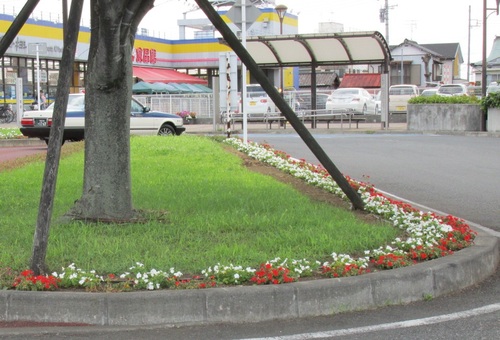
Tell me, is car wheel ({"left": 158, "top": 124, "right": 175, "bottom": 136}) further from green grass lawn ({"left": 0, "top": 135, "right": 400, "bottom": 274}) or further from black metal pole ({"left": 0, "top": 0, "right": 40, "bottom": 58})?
black metal pole ({"left": 0, "top": 0, "right": 40, "bottom": 58})

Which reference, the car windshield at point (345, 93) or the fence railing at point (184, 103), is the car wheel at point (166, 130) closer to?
the car windshield at point (345, 93)

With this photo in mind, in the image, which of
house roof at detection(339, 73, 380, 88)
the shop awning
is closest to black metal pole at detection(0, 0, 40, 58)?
the shop awning

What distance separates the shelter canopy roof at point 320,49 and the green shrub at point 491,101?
→ 4.02 meters

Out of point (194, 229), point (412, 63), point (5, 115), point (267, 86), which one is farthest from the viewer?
point (412, 63)

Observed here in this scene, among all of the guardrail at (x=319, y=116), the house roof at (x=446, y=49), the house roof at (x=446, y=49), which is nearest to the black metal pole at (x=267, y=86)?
the guardrail at (x=319, y=116)

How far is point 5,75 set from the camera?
129 ft

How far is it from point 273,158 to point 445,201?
4568 millimetres

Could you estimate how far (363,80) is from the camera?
184 feet

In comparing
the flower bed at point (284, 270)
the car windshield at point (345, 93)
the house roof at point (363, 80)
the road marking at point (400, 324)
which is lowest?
the road marking at point (400, 324)

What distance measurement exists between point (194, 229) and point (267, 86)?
185 cm

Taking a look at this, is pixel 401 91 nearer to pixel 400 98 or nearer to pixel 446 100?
pixel 400 98

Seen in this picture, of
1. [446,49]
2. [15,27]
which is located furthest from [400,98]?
[446,49]

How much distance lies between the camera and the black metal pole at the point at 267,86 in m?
7.41

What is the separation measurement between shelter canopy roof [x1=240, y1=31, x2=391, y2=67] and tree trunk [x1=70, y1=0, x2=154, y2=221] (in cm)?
1884
